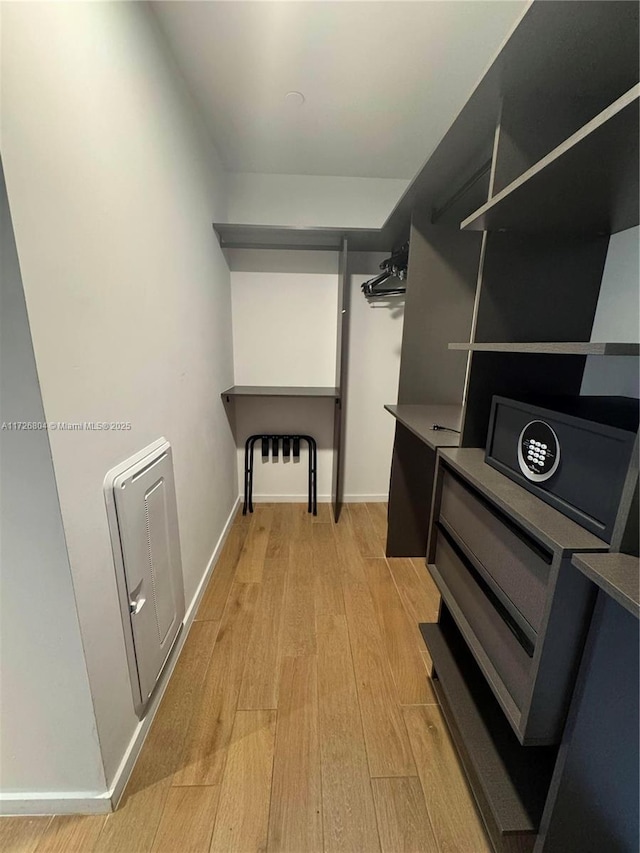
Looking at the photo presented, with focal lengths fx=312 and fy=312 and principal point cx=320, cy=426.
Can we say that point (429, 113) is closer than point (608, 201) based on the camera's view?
No

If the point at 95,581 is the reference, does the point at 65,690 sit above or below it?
below

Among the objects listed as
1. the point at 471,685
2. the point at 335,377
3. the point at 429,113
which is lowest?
the point at 471,685

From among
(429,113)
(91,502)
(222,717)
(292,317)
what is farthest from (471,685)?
(429,113)

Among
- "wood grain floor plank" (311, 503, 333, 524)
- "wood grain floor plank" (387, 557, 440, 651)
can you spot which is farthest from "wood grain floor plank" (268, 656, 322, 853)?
"wood grain floor plank" (311, 503, 333, 524)

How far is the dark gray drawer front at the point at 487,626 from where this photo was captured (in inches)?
27.3

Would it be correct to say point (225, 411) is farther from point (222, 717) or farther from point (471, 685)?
point (471, 685)

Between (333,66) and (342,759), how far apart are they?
268cm

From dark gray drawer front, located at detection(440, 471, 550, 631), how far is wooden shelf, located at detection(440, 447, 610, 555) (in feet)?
0.25

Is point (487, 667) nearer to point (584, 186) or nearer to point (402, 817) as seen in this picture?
point (402, 817)

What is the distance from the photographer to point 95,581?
86 centimetres

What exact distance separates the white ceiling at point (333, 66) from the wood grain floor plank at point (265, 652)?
7.48ft

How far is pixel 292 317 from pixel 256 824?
2.54m

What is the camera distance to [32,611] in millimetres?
790

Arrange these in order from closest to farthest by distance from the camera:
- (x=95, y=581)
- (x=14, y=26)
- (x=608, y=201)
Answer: (x=14, y=26)
(x=608, y=201)
(x=95, y=581)
